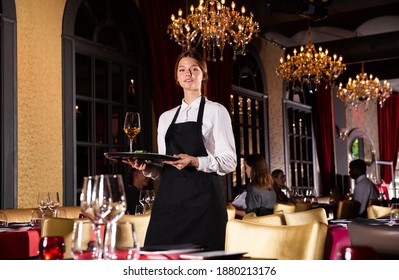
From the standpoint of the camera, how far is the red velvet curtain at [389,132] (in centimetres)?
1809

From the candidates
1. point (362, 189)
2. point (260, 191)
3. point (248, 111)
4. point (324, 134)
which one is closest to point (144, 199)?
point (260, 191)

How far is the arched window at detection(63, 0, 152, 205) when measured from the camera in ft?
20.7

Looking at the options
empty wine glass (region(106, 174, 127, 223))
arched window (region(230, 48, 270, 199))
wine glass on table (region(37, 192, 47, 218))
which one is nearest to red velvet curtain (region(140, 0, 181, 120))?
arched window (region(230, 48, 270, 199))

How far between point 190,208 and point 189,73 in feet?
2.07

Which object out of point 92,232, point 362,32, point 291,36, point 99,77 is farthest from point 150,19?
point 92,232

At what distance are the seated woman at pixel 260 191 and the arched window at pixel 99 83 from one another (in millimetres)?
1888

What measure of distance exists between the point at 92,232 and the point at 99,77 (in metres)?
5.57

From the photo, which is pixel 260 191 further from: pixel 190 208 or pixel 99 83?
pixel 190 208

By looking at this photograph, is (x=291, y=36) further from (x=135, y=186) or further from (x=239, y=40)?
(x=135, y=186)

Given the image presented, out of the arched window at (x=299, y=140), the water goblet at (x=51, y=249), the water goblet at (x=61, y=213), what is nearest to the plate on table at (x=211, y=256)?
the water goblet at (x=51, y=249)

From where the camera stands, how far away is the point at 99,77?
22.5ft

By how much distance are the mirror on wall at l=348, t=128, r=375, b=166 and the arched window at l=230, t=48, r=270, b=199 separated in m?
4.94

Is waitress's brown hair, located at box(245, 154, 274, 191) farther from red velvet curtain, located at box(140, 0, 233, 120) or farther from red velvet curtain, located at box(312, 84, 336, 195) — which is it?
red velvet curtain, located at box(312, 84, 336, 195)

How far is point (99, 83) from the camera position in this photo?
22.4 feet
